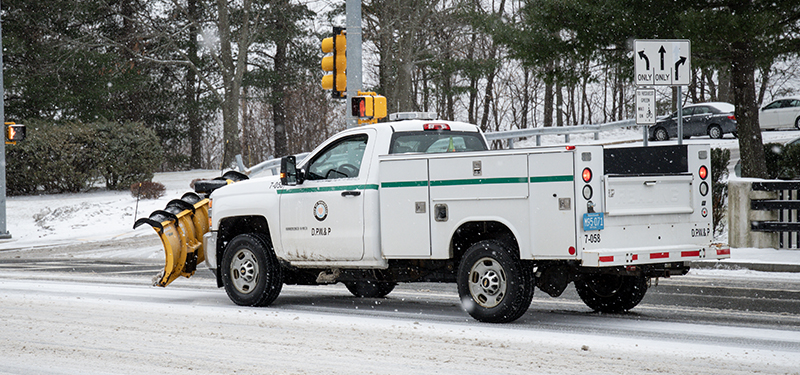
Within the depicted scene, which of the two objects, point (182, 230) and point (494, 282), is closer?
point (494, 282)

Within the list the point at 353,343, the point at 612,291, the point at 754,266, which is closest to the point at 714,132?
the point at 754,266

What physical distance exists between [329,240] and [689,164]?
3.77 meters

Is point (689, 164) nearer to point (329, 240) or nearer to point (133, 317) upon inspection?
point (329, 240)

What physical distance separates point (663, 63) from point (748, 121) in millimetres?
5488

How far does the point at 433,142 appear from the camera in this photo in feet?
30.9

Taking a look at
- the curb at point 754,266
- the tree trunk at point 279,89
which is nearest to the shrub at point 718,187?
the curb at point 754,266

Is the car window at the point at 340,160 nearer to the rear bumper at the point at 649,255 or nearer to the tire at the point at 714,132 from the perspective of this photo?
the rear bumper at the point at 649,255

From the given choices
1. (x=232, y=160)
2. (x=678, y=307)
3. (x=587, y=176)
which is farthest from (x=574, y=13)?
(x=232, y=160)

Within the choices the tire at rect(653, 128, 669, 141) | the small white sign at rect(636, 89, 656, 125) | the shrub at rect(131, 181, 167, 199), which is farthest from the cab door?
the tire at rect(653, 128, 669, 141)

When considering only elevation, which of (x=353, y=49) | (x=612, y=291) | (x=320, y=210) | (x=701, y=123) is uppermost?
(x=353, y=49)

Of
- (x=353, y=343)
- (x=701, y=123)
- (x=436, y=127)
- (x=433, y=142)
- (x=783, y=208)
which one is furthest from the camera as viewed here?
(x=701, y=123)

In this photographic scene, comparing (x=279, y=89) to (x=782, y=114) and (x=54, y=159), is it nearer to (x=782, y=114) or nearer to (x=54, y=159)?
(x=54, y=159)

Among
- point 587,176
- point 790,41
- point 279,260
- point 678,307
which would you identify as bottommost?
point 678,307

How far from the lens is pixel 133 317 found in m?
9.01
